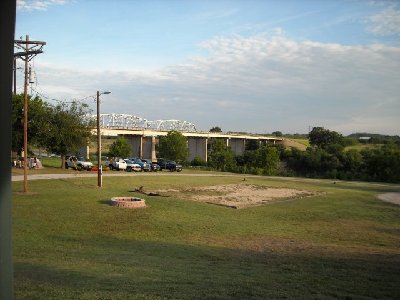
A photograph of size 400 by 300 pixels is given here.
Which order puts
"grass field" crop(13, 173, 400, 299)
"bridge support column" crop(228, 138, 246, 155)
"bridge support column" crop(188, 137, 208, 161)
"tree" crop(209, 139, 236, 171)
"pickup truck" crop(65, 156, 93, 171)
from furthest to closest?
"bridge support column" crop(228, 138, 246, 155) < "bridge support column" crop(188, 137, 208, 161) < "tree" crop(209, 139, 236, 171) < "pickup truck" crop(65, 156, 93, 171) < "grass field" crop(13, 173, 400, 299)

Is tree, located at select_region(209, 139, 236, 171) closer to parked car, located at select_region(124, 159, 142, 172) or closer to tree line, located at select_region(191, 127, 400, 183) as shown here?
tree line, located at select_region(191, 127, 400, 183)

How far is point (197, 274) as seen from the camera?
337 inches

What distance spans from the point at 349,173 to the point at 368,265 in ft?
198

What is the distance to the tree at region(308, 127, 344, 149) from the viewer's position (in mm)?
106688

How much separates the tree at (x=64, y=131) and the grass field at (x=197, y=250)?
2119 centimetres

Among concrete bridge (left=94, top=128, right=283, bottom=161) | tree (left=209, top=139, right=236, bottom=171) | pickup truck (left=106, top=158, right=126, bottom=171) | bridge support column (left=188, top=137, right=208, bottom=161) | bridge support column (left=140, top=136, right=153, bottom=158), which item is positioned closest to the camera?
pickup truck (left=106, top=158, right=126, bottom=171)

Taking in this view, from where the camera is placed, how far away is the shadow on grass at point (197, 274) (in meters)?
6.69

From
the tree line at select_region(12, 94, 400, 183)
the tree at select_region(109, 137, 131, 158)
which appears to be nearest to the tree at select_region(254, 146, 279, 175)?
the tree line at select_region(12, 94, 400, 183)

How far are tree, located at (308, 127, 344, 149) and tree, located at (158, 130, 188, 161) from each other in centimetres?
4654

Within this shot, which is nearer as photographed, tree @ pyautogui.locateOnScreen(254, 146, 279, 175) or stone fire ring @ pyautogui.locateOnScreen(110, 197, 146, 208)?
stone fire ring @ pyautogui.locateOnScreen(110, 197, 146, 208)

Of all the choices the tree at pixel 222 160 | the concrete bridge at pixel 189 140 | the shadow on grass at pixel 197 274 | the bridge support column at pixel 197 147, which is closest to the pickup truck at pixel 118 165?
the tree at pixel 222 160

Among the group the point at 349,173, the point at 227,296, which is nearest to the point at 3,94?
the point at 227,296

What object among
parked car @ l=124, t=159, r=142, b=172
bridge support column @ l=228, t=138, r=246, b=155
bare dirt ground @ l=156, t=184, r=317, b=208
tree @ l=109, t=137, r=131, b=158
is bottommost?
bare dirt ground @ l=156, t=184, r=317, b=208

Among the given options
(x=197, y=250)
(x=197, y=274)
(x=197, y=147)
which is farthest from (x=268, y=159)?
(x=197, y=274)
